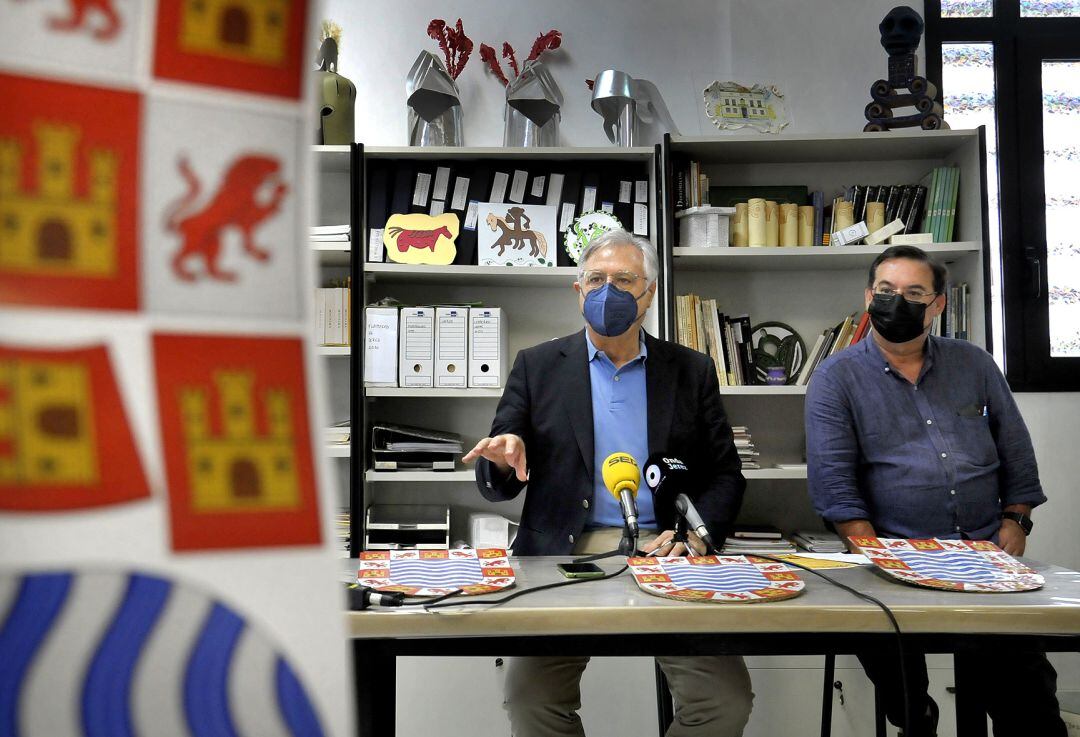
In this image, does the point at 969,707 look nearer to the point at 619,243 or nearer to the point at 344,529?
the point at 619,243

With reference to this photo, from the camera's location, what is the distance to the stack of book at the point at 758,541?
313 centimetres

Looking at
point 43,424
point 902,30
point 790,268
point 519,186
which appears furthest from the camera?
point 790,268

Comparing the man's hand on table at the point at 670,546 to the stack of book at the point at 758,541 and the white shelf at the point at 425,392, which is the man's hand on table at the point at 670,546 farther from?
the white shelf at the point at 425,392

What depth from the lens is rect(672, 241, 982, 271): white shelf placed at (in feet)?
10.4

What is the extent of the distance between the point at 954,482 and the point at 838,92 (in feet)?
5.80

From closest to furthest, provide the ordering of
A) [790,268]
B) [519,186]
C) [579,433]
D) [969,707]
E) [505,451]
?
[969,707] < [505,451] < [579,433] < [519,186] < [790,268]

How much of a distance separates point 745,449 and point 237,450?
9.88ft

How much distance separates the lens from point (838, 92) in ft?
11.6

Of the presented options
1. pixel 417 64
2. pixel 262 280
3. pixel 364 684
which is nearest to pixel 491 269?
pixel 417 64

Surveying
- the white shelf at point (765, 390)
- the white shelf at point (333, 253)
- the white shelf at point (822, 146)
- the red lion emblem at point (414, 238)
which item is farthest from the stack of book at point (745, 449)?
the white shelf at point (333, 253)

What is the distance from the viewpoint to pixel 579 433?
232 cm

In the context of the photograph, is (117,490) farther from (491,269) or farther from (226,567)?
(491,269)

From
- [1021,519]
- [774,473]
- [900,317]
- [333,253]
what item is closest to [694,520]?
[900,317]

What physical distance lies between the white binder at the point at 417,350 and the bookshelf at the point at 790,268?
89 cm
